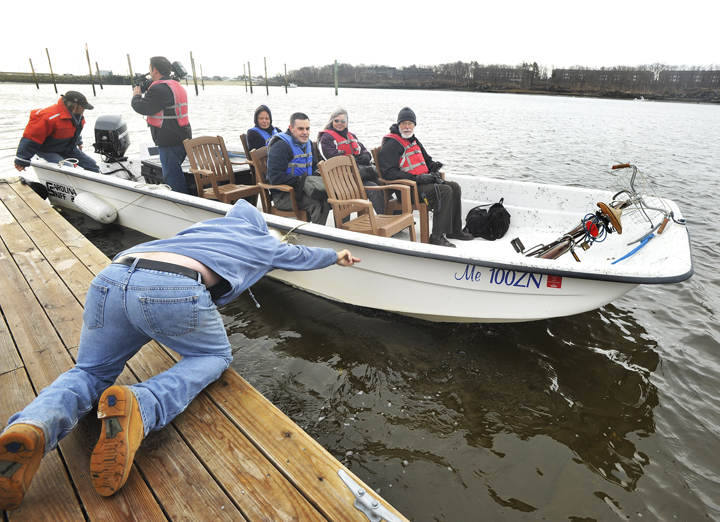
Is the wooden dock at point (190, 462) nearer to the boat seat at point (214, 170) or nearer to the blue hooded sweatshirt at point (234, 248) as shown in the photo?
the blue hooded sweatshirt at point (234, 248)

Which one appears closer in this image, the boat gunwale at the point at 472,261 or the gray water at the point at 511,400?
the gray water at the point at 511,400

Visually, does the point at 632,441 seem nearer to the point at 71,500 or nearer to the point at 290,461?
the point at 290,461

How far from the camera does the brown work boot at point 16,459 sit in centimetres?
126

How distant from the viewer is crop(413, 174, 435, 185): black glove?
401cm

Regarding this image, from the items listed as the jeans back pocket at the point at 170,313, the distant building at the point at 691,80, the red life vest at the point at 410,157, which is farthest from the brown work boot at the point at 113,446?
the distant building at the point at 691,80

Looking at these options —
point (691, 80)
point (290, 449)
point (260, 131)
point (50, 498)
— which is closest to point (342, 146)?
point (260, 131)

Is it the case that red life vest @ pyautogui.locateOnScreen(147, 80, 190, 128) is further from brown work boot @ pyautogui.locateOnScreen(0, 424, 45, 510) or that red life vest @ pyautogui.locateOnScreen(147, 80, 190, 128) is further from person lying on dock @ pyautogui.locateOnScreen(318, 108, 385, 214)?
brown work boot @ pyautogui.locateOnScreen(0, 424, 45, 510)

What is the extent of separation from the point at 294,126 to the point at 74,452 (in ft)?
10.4

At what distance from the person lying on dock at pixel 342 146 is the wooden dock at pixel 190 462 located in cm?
293

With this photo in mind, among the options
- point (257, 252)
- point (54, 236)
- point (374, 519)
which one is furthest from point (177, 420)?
point (54, 236)

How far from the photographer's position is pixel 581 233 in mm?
3291

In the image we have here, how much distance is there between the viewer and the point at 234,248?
71.3 inches

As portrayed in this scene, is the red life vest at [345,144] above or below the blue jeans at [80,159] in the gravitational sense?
above

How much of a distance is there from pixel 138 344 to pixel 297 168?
2707 millimetres
